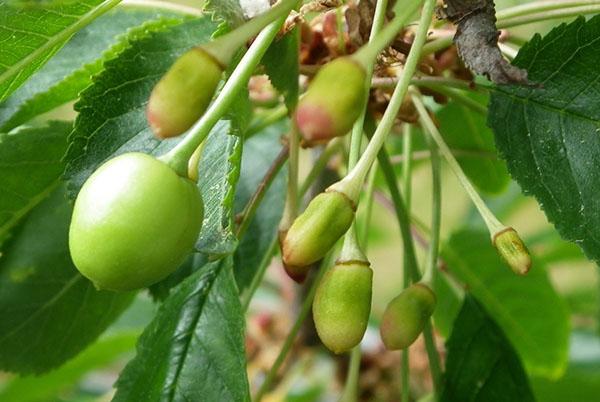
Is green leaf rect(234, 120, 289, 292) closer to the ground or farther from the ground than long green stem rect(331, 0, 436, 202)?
closer to the ground

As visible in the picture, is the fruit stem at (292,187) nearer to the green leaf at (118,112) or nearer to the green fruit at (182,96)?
the green leaf at (118,112)

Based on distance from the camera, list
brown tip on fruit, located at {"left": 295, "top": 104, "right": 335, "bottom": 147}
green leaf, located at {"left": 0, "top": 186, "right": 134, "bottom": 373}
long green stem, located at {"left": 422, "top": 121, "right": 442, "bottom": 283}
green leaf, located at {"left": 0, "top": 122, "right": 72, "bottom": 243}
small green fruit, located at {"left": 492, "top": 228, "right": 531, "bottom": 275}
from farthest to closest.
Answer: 1. green leaf, located at {"left": 0, "top": 186, "right": 134, "bottom": 373}
2. green leaf, located at {"left": 0, "top": 122, "right": 72, "bottom": 243}
3. long green stem, located at {"left": 422, "top": 121, "right": 442, "bottom": 283}
4. small green fruit, located at {"left": 492, "top": 228, "right": 531, "bottom": 275}
5. brown tip on fruit, located at {"left": 295, "top": 104, "right": 335, "bottom": 147}

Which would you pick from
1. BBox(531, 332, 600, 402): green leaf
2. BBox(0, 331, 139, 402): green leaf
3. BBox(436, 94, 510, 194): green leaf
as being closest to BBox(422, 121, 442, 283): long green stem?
BBox(436, 94, 510, 194): green leaf

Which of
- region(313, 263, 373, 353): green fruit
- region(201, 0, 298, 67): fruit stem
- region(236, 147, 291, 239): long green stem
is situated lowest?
region(236, 147, 291, 239): long green stem

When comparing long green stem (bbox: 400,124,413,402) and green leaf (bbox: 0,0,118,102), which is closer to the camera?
green leaf (bbox: 0,0,118,102)

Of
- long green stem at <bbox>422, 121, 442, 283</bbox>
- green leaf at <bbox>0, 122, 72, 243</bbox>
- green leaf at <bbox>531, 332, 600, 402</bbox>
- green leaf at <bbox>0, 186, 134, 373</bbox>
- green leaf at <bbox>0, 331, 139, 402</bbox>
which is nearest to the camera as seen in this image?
long green stem at <bbox>422, 121, 442, 283</bbox>

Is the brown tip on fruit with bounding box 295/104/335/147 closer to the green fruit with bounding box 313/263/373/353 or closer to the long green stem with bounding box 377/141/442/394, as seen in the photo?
the green fruit with bounding box 313/263/373/353

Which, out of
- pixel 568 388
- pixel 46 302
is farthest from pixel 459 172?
pixel 568 388
